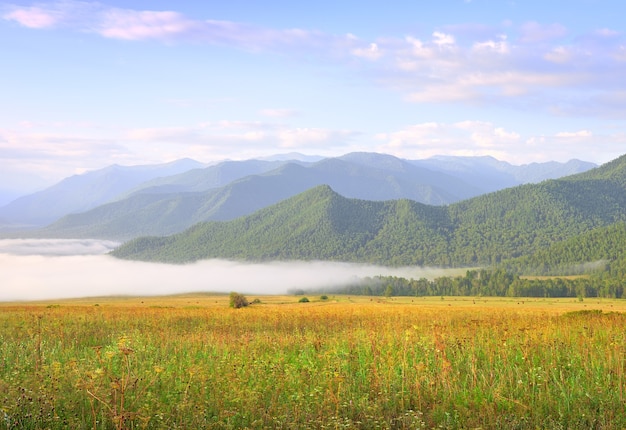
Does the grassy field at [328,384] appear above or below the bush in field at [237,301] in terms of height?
above

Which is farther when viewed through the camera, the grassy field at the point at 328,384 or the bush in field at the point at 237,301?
the bush in field at the point at 237,301

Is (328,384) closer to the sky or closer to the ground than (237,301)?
closer to the sky

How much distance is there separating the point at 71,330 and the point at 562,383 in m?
18.2

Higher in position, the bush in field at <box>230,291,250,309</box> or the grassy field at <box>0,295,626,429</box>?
the grassy field at <box>0,295,626,429</box>

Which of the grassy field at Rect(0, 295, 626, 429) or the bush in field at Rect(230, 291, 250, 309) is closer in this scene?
the grassy field at Rect(0, 295, 626, 429)

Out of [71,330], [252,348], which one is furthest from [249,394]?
[71,330]

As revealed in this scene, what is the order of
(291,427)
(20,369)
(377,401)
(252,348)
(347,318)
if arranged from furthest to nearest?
(347,318) < (252,348) < (20,369) < (377,401) < (291,427)

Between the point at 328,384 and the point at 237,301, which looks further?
the point at 237,301

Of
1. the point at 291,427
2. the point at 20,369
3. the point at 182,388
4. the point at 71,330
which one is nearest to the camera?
the point at 291,427

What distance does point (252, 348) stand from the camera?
1612 centimetres

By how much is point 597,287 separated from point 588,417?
216 m

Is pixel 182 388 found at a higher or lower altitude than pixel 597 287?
higher

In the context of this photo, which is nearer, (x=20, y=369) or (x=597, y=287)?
(x=20, y=369)

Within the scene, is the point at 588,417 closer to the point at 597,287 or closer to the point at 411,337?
the point at 411,337
